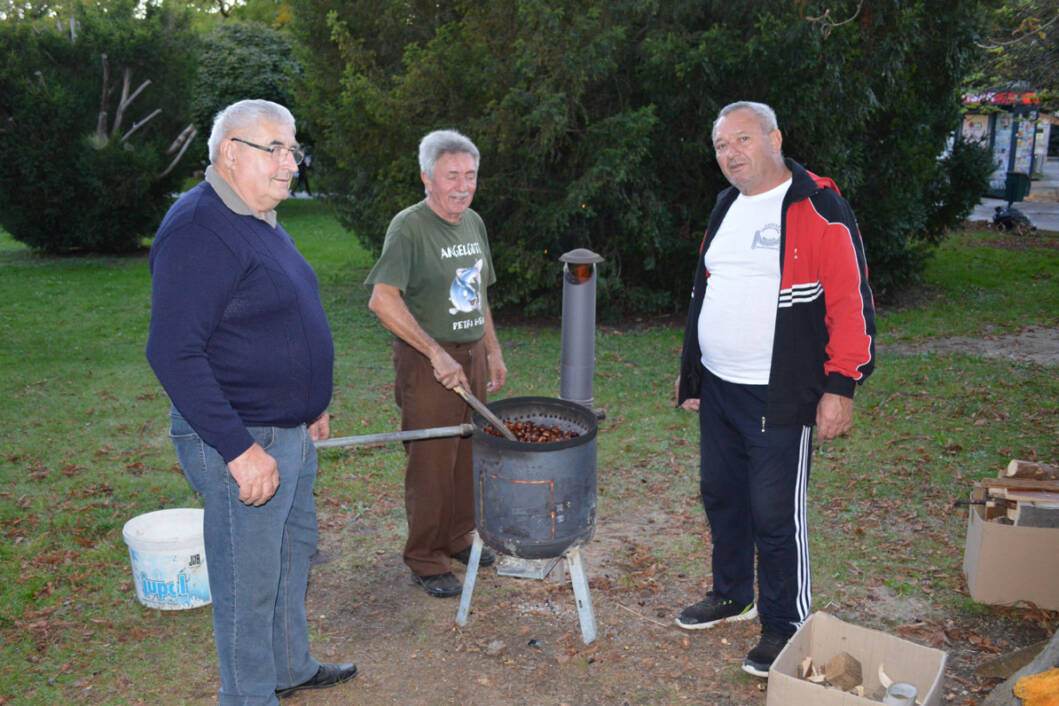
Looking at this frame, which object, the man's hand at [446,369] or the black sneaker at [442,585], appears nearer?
the man's hand at [446,369]

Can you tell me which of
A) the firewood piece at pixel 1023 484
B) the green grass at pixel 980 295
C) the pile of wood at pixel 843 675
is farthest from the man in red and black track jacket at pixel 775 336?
the green grass at pixel 980 295

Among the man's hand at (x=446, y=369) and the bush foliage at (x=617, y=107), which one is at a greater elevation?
the bush foliage at (x=617, y=107)

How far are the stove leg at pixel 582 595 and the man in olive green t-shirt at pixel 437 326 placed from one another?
79 cm

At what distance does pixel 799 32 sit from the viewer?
9711 millimetres

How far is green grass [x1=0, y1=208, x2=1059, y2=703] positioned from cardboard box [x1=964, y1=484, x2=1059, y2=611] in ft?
0.49

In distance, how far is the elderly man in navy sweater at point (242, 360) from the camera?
2.71 metres

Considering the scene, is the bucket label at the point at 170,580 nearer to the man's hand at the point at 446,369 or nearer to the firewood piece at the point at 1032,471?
the man's hand at the point at 446,369

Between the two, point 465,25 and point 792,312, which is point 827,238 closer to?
point 792,312

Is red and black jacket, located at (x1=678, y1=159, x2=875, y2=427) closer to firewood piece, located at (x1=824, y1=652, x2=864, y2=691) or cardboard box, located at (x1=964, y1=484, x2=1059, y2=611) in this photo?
firewood piece, located at (x1=824, y1=652, x2=864, y2=691)

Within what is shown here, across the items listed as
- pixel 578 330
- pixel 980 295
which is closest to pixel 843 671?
pixel 578 330

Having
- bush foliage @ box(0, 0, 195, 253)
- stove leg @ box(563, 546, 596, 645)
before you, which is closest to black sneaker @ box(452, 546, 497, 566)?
stove leg @ box(563, 546, 596, 645)

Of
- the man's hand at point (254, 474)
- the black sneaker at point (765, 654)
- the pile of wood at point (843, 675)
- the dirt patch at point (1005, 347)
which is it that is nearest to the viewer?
the man's hand at point (254, 474)

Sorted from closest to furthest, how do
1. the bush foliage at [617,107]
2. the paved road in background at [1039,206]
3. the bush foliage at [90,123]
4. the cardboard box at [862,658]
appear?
the cardboard box at [862,658] < the bush foliage at [617,107] < the bush foliage at [90,123] < the paved road in background at [1039,206]

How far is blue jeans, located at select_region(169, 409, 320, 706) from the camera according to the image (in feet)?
9.84
